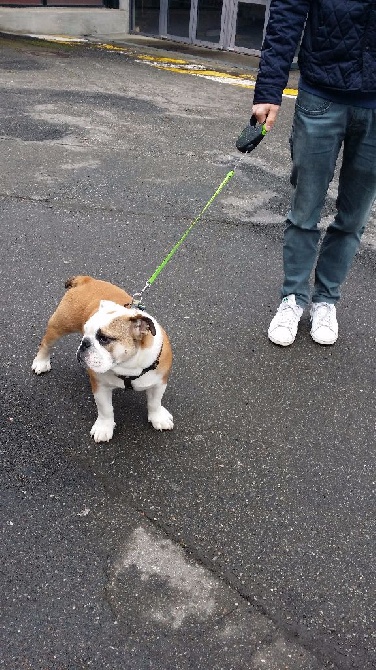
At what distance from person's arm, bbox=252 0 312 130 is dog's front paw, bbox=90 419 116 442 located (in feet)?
5.61

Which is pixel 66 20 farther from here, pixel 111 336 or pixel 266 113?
pixel 111 336

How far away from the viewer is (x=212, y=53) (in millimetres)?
13727

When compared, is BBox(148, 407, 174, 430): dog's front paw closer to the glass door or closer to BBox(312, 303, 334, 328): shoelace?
BBox(312, 303, 334, 328): shoelace

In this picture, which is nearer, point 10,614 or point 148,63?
point 10,614

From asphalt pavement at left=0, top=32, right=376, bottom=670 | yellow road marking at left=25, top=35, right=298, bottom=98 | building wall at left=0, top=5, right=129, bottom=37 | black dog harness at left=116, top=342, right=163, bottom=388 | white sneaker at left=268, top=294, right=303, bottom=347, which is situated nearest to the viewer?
asphalt pavement at left=0, top=32, right=376, bottom=670

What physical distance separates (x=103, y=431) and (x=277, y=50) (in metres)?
2.07

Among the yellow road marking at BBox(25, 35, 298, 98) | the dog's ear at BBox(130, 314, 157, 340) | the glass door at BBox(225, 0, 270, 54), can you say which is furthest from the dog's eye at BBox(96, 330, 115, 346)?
the glass door at BBox(225, 0, 270, 54)

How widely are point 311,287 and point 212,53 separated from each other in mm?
11259

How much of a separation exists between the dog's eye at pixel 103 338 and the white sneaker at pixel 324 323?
5.49ft

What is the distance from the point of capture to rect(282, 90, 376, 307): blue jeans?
304cm

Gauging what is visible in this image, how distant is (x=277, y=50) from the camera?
10.0 feet

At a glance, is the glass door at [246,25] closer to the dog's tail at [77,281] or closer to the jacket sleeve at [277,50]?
the jacket sleeve at [277,50]

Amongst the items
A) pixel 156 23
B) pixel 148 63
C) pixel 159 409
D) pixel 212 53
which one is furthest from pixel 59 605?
pixel 156 23

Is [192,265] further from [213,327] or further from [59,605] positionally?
[59,605]
